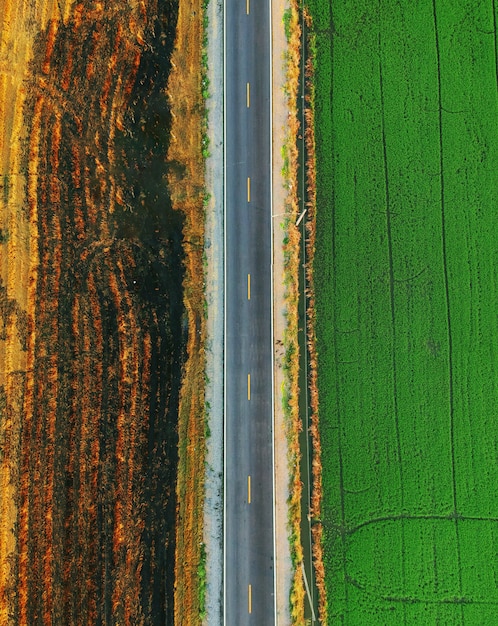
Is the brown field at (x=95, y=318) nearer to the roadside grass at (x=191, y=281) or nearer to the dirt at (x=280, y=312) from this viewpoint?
the roadside grass at (x=191, y=281)

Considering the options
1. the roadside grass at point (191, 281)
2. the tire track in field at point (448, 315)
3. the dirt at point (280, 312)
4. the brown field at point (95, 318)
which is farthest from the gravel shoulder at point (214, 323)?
the tire track in field at point (448, 315)

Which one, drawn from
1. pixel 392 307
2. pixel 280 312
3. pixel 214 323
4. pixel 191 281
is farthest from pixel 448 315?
pixel 191 281

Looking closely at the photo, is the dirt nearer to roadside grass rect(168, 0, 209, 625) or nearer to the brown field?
roadside grass rect(168, 0, 209, 625)

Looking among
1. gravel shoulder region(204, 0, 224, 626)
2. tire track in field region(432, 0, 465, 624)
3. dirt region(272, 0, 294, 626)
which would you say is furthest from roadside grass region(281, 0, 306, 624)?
tire track in field region(432, 0, 465, 624)

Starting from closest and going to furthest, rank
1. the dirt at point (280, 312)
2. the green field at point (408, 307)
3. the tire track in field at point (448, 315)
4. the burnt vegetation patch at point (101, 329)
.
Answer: the burnt vegetation patch at point (101, 329) < the dirt at point (280, 312) < the green field at point (408, 307) < the tire track in field at point (448, 315)

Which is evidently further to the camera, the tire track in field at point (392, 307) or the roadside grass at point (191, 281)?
the tire track in field at point (392, 307)

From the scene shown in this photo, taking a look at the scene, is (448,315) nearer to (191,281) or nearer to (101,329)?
(191,281)
